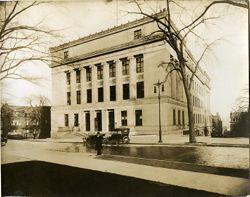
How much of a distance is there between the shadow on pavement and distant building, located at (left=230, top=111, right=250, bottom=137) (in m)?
0.59

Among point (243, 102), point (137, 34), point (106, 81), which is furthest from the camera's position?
point (106, 81)

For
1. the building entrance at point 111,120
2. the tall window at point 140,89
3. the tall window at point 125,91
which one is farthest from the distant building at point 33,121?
the tall window at point 140,89

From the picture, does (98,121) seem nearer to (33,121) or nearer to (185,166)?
(33,121)

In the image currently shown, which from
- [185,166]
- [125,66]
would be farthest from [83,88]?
[185,166]

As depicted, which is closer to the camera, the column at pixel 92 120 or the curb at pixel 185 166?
the curb at pixel 185 166

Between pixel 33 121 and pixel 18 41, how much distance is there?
2.21 feet

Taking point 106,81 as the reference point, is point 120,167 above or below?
below

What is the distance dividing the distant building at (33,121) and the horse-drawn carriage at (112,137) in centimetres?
35

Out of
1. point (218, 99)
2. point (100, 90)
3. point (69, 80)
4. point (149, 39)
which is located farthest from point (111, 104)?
point (218, 99)

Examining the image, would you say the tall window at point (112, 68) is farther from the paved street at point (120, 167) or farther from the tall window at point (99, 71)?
the paved street at point (120, 167)

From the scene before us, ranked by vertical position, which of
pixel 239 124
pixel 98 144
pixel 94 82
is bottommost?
pixel 98 144

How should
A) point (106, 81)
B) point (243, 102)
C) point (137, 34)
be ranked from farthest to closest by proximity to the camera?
point (106, 81), point (137, 34), point (243, 102)

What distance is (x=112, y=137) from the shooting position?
2693 millimetres

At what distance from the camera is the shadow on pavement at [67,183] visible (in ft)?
8.05
